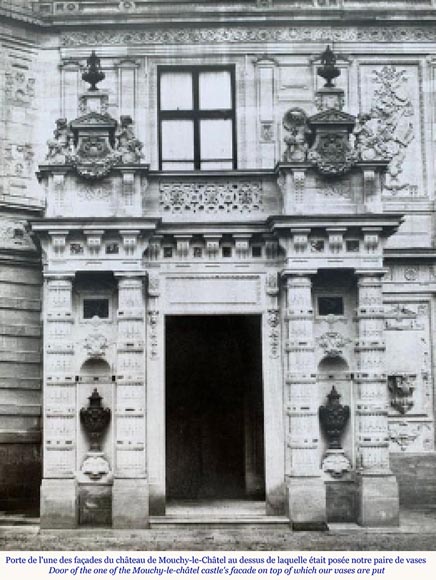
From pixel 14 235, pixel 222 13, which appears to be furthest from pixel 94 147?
pixel 222 13

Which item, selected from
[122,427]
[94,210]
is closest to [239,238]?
[94,210]

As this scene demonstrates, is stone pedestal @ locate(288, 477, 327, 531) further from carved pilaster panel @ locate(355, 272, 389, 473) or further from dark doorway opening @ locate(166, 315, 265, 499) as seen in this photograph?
dark doorway opening @ locate(166, 315, 265, 499)

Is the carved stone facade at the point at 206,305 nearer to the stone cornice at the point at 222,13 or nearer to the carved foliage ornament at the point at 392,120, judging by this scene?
the carved foliage ornament at the point at 392,120

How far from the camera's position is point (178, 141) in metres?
19.1

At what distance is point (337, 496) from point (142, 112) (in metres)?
9.53

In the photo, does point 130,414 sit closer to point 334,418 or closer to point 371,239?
point 334,418

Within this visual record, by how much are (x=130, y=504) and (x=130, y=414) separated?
1.56 m

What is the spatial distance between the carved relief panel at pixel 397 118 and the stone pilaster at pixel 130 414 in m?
7.14

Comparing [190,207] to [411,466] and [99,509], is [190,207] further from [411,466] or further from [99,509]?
[411,466]

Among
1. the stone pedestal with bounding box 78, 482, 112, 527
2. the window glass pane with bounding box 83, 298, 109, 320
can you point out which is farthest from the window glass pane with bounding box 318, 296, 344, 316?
the stone pedestal with bounding box 78, 482, 112, 527

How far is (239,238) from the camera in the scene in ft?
52.3

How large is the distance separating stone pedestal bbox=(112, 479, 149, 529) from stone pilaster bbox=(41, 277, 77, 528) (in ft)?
2.42

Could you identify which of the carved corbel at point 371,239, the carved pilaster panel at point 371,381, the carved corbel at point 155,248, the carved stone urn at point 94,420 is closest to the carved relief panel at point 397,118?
the carved corbel at point 371,239

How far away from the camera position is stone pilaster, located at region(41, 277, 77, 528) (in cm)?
1502
